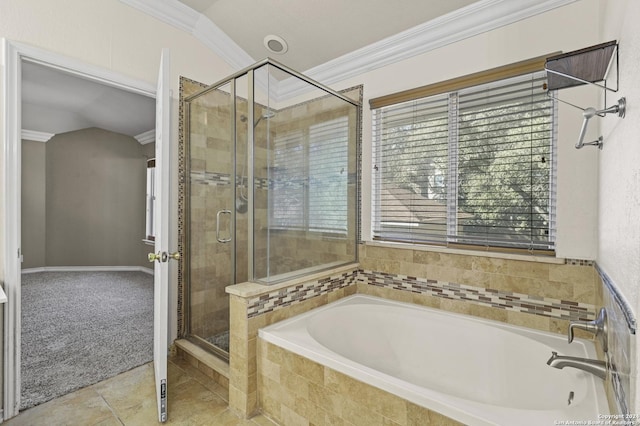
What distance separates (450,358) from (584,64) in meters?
1.69

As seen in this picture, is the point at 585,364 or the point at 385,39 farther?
the point at 385,39

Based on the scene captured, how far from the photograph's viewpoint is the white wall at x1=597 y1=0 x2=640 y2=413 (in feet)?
2.68

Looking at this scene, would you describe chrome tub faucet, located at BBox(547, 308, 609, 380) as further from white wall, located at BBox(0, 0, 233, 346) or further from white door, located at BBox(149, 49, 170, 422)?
white wall, located at BBox(0, 0, 233, 346)

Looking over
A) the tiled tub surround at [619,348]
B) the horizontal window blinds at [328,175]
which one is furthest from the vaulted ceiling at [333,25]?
the tiled tub surround at [619,348]

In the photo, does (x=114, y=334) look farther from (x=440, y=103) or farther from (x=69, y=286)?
(x=440, y=103)

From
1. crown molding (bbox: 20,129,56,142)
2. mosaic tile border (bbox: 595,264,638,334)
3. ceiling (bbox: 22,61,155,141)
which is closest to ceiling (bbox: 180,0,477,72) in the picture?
ceiling (bbox: 22,61,155,141)

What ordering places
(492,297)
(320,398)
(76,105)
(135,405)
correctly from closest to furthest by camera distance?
(320,398), (135,405), (492,297), (76,105)

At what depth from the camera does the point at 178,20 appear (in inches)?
97.4

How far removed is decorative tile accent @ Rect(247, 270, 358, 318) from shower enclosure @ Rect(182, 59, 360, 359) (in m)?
0.10

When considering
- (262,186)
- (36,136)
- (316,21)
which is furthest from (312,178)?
(36,136)

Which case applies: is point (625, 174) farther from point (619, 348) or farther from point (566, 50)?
point (566, 50)

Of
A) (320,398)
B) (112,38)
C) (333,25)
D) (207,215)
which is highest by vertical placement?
(333,25)

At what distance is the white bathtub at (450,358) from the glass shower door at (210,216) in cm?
87

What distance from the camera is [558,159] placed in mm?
1813
